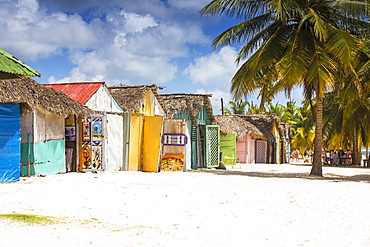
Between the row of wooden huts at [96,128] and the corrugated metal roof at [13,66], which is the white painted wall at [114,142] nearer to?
the row of wooden huts at [96,128]

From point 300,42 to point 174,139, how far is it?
19.4 ft

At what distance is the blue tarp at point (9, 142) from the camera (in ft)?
37.8

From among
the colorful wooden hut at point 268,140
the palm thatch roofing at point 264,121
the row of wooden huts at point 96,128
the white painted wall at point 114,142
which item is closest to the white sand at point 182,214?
the row of wooden huts at point 96,128

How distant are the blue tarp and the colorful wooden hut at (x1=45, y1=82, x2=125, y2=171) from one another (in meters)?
3.36

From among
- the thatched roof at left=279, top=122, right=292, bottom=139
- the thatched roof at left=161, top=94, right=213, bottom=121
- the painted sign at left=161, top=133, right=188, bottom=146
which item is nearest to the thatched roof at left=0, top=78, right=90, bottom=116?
the painted sign at left=161, top=133, right=188, bottom=146

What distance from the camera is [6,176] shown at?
11.6 metres

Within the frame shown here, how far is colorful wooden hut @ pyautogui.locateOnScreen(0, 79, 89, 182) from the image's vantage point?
38.0 feet

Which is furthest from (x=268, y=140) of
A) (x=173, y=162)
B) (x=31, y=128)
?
(x=31, y=128)

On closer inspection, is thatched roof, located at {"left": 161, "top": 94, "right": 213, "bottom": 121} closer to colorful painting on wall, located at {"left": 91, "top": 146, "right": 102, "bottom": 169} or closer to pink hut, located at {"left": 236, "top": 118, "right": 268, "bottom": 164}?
colorful painting on wall, located at {"left": 91, "top": 146, "right": 102, "bottom": 169}

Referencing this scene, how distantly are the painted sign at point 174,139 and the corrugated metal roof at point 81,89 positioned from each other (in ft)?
11.6

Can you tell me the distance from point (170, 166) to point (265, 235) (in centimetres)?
1284

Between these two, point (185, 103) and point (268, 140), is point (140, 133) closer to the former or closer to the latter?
point (185, 103)

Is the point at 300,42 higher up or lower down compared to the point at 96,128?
higher up

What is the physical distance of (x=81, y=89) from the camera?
16.4 m
